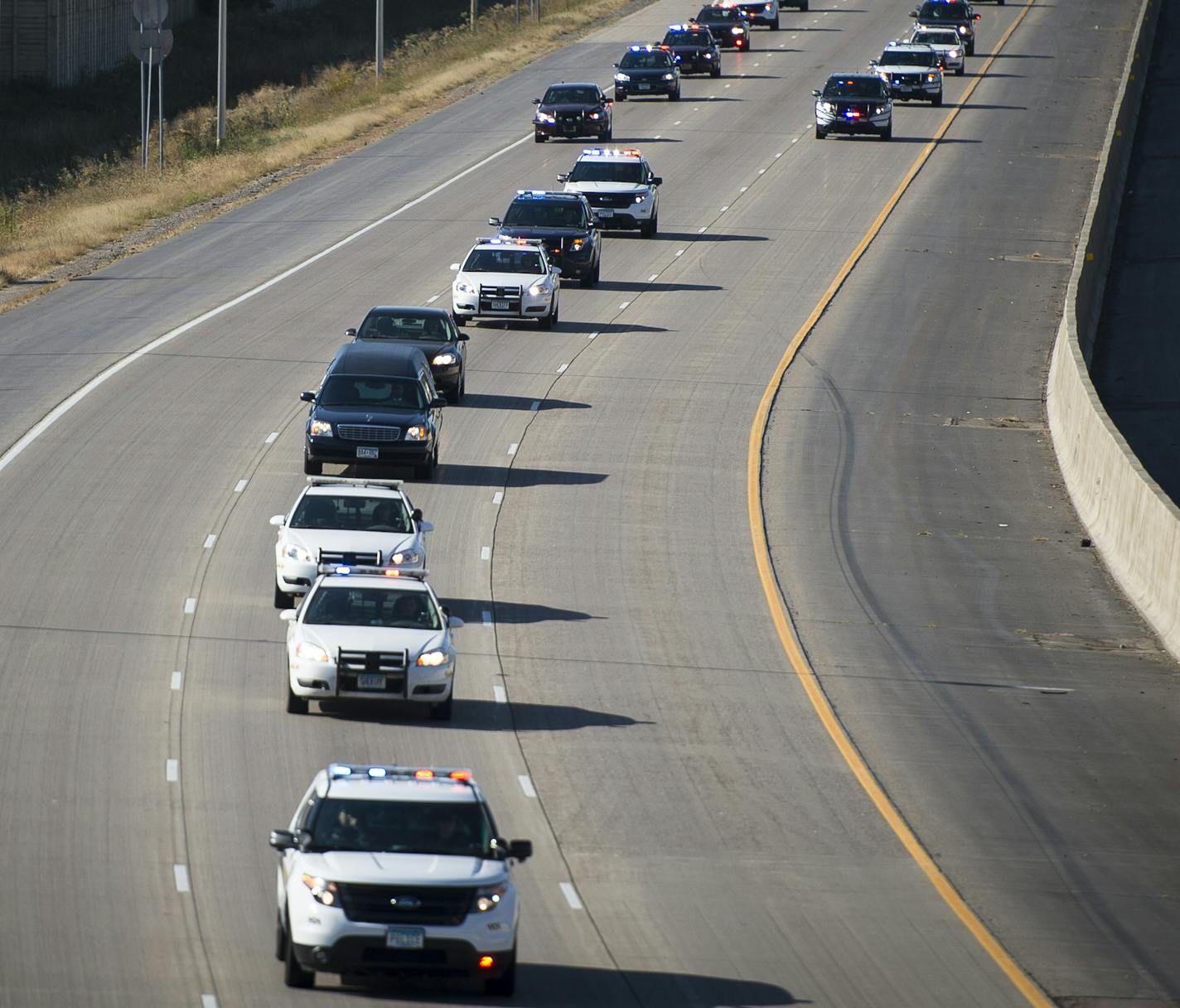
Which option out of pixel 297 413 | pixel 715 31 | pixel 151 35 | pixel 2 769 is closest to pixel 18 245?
pixel 151 35

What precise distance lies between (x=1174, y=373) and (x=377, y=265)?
17.3 meters

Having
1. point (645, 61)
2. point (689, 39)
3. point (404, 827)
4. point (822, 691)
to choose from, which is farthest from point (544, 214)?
point (689, 39)

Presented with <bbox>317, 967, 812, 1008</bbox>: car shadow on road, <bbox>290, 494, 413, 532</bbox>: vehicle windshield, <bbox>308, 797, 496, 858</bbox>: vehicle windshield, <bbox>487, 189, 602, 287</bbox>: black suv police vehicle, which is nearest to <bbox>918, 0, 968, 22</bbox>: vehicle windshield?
<bbox>487, 189, 602, 287</bbox>: black suv police vehicle

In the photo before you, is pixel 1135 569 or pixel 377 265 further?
pixel 377 265

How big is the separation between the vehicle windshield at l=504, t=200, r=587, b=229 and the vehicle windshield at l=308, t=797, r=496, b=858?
33.1 meters

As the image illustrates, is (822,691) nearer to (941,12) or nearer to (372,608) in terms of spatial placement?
(372,608)

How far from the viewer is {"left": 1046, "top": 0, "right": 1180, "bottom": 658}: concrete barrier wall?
27.8m

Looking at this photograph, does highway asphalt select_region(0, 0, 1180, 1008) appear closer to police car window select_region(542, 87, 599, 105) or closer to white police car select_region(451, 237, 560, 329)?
white police car select_region(451, 237, 560, 329)

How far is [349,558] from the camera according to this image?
1006 inches

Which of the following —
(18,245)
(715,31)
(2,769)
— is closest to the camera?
(2,769)

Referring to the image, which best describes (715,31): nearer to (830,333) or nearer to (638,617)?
(830,333)

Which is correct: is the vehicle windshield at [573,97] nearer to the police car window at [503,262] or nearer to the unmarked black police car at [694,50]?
the unmarked black police car at [694,50]

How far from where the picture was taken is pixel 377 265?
49.5m

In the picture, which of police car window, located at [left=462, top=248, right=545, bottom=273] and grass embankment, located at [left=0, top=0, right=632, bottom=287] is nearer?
police car window, located at [left=462, top=248, right=545, bottom=273]
